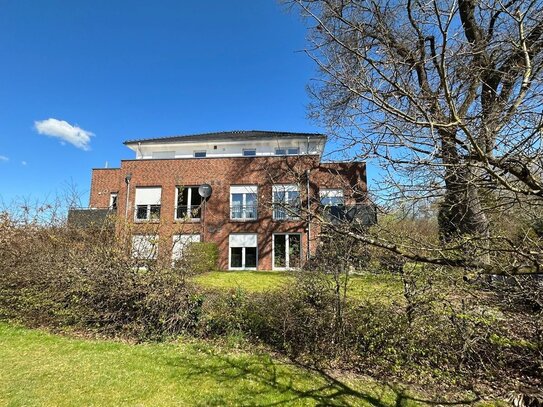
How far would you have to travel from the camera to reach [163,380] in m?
4.59

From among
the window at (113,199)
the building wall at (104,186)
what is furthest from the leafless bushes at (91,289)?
the building wall at (104,186)

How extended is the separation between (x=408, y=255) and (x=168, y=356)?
4483mm

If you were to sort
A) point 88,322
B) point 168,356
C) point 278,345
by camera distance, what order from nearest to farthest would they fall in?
point 168,356 → point 278,345 → point 88,322

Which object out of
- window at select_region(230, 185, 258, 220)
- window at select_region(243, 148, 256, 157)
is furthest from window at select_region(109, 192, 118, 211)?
window at select_region(243, 148, 256, 157)

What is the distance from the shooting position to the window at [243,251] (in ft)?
63.4

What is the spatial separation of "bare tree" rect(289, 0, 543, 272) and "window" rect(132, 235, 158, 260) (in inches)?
198

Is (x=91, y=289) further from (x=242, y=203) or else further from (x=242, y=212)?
(x=242, y=203)

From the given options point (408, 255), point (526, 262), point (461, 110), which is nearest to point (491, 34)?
point (461, 110)

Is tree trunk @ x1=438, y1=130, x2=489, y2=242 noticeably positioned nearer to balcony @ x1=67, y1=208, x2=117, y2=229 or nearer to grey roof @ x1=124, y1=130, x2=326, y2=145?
balcony @ x1=67, y1=208, x2=117, y2=229

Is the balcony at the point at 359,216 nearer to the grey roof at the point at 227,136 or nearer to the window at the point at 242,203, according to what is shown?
the window at the point at 242,203

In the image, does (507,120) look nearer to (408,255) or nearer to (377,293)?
(408,255)

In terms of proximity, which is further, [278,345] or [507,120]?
[278,345]

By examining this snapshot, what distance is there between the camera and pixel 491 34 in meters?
3.83

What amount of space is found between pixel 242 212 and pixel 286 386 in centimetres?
1574
